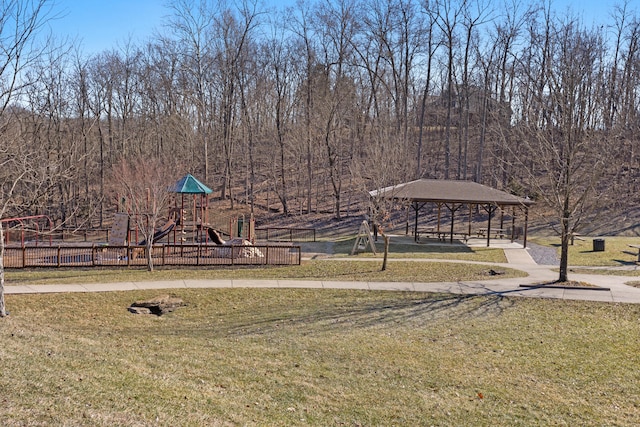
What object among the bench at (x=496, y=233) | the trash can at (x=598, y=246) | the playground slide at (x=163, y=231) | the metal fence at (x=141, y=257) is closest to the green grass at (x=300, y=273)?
the metal fence at (x=141, y=257)

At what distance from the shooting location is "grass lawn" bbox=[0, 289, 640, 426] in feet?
23.9

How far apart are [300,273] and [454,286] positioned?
553cm

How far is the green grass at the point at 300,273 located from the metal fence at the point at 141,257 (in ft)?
2.11

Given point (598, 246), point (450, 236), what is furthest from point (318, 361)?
point (450, 236)

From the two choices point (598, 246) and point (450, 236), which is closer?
point (598, 246)

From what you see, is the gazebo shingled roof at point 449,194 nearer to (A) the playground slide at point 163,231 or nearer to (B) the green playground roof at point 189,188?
(B) the green playground roof at point 189,188

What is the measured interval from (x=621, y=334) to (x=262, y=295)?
942 centimetres

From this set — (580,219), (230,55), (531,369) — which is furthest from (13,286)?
(230,55)

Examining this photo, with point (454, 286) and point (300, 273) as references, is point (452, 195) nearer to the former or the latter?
point (454, 286)

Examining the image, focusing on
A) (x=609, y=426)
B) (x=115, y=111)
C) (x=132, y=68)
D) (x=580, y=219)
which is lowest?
(x=609, y=426)

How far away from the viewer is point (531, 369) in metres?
9.95

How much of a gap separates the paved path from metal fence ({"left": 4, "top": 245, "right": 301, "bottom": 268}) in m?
3.46

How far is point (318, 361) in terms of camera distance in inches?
395

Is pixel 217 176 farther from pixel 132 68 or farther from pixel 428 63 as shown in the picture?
pixel 428 63
